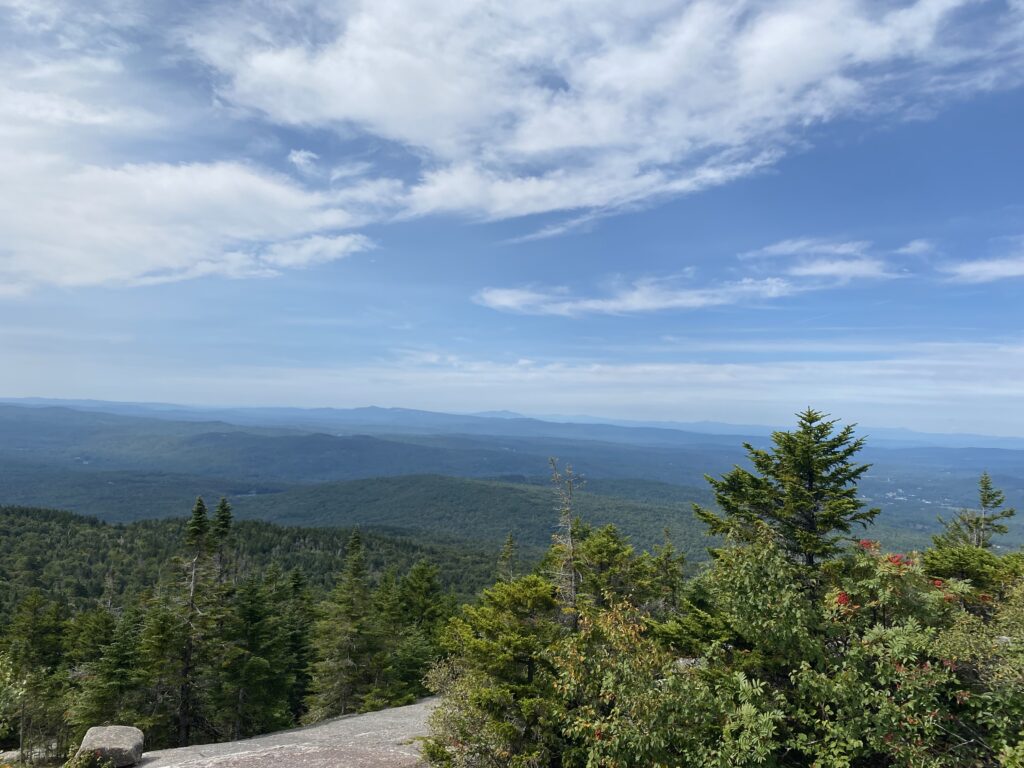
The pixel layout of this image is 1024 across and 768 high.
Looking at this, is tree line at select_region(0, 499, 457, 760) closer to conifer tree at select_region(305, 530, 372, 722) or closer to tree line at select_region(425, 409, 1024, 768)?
conifer tree at select_region(305, 530, 372, 722)

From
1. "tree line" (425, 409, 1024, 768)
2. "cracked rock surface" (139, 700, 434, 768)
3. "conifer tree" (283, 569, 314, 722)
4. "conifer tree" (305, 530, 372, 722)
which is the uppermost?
"tree line" (425, 409, 1024, 768)

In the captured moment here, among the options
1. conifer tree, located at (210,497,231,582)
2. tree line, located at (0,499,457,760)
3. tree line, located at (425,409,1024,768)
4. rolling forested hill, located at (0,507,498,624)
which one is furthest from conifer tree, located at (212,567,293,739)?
rolling forested hill, located at (0,507,498,624)

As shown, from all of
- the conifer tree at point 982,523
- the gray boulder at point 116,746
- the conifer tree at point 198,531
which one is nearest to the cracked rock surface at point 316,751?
the gray boulder at point 116,746

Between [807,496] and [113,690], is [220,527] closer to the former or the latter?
[113,690]

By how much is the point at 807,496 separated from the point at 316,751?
79.4 ft

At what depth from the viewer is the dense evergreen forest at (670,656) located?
1293cm

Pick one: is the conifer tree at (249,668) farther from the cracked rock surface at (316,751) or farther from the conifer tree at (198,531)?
the cracked rock surface at (316,751)

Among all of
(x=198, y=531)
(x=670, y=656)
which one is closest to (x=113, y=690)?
(x=198, y=531)

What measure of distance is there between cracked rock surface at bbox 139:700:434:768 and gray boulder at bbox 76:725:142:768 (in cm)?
78

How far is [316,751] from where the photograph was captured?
77.9ft

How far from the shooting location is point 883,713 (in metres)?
12.3

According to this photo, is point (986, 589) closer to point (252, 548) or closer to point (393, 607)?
point (393, 607)

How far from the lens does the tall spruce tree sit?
1980cm

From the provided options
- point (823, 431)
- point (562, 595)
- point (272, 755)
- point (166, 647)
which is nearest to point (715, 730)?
point (562, 595)
